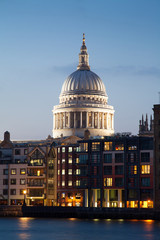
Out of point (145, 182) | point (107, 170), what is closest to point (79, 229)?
point (145, 182)

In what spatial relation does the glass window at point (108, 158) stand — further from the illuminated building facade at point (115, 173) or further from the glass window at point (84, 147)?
the glass window at point (84, 147)

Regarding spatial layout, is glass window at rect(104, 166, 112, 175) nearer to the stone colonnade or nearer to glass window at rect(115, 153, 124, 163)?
glass window at rect(115, 153, 124, 163)

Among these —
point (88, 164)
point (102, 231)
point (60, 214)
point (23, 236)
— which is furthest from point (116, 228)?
point (88, 164)

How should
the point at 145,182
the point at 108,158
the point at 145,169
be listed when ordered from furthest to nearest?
the point at 108,158 < the point at 145,169 < the point at 145,182

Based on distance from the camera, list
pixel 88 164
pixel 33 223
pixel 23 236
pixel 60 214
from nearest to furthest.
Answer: pixel 23 236 → pixel 33 223 → pixel 60 214 → pixel 88 164

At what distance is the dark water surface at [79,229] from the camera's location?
145375 millimetres

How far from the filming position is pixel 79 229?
155m

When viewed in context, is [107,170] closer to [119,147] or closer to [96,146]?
[119,147]

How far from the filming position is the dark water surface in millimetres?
145375

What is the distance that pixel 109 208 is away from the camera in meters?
176

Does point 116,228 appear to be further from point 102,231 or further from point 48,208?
point 48,208

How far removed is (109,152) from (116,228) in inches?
1484

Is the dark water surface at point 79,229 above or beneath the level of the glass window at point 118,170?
beneath

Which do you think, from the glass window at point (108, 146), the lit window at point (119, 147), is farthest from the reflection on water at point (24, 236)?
the glass window at point (108, 146)
